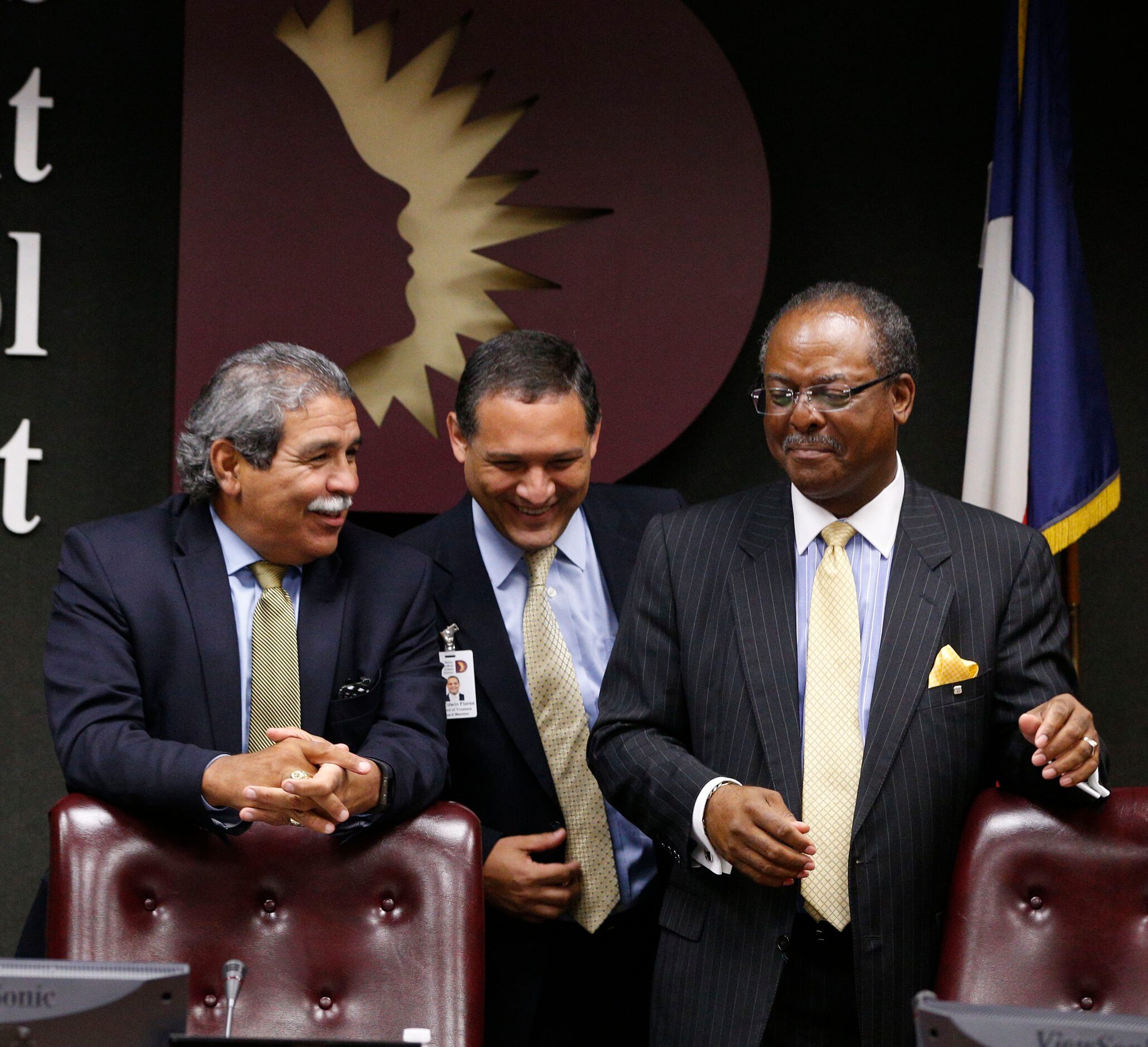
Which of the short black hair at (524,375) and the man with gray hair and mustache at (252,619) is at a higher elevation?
the short black hair at (524,375)

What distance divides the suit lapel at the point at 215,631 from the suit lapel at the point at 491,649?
435mm

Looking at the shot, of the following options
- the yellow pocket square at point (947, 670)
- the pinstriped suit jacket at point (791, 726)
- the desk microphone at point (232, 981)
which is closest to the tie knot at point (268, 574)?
the pinstriped suit jacket at point (791, 726)

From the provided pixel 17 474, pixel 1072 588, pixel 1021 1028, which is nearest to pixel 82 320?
pixel 17 474

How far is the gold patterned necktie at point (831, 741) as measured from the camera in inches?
76.2

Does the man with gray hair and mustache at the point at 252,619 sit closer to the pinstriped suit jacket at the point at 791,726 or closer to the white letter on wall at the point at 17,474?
the pinstriped suit jacket at the point at 791,726

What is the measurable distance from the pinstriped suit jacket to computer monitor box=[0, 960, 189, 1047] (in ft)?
2.71

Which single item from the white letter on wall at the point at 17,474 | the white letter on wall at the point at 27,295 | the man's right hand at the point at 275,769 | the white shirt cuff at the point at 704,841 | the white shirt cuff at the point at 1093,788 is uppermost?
the white letter on wall at the point at 27,295

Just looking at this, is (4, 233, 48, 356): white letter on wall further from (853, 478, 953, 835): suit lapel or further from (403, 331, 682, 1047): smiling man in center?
(853, 478, 953, 835): suit lapel

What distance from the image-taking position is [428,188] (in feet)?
10.5

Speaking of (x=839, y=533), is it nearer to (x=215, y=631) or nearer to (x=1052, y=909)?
(x=1052, y=909)

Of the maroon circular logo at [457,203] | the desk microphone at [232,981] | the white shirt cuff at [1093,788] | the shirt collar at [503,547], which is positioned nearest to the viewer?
the desk microphone at [232,981]

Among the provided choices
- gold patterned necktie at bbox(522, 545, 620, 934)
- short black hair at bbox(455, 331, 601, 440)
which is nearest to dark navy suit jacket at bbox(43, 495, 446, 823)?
gold patterned necktie at bbox(522, 545, 620, 934)

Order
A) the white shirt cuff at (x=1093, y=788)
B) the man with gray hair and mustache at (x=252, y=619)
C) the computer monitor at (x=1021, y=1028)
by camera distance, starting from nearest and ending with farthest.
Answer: the computer monitor at (x=1021, y=1028)
the white shirt cuff at (x=1093, y=788)
the man with gray hair and mustache at (x=252, y=619)

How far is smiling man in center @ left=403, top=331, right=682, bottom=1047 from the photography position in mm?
2379
